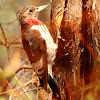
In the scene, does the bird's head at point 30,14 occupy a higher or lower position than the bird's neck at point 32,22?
higher

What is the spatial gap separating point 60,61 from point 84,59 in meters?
0.17

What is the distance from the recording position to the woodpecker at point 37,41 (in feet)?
3.57

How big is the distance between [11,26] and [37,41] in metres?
0.20

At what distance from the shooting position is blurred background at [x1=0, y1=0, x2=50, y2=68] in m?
1.09

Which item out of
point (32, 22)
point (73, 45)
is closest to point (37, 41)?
point (32, 22)

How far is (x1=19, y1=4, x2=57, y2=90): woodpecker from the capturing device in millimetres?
1089

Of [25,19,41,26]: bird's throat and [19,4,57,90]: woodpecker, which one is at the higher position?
[25,19,41,26]: bird's throat

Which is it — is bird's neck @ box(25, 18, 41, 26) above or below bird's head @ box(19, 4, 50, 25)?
below

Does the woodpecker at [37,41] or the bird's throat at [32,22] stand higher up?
the bird's throat at [32,22]

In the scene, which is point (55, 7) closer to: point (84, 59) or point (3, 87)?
point (84, 59)

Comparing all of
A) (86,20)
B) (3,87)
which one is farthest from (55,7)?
(3,87)

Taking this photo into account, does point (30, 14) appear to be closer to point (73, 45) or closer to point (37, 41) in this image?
point (37, 41)

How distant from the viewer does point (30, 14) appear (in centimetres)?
110

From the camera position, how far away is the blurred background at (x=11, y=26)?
1.09 m
